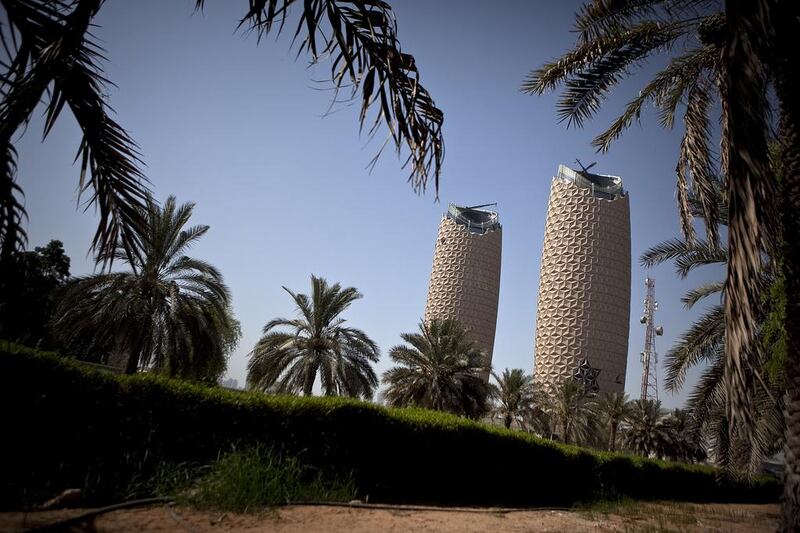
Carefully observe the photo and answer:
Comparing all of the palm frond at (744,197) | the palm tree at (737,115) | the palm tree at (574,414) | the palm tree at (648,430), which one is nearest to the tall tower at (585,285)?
the palm tree at (648,430)

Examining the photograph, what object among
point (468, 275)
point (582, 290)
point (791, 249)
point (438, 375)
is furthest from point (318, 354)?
point (468, 275)

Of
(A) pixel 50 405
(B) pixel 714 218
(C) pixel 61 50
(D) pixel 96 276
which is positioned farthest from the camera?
(D) pixel 96 276

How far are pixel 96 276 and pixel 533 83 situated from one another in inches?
497

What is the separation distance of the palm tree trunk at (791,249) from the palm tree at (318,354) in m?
13.7

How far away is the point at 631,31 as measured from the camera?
670 centimetres

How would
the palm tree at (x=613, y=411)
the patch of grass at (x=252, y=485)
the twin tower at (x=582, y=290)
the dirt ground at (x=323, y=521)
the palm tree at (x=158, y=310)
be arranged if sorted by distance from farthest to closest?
the twin tower at (x=582, y=290) → the palm tree at (x=613, y=411) → the palm tree at (x=158, y=310) → the patch of grass at (x=252, y=485) → the dirt ground at (x=323, y=521)

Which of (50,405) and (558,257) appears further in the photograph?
(558,257)

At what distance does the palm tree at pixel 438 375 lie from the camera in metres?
20.8

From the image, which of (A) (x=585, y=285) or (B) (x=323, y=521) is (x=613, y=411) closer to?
(A) (x=585, y=285)

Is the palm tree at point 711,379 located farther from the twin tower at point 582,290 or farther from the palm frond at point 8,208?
the twin tower at point 582,290

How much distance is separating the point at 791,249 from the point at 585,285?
4548 cm

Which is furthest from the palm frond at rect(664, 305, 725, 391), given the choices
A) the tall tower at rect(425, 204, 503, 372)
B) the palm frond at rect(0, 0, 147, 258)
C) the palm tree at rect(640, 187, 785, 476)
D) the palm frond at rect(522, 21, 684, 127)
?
the tall tower at rect(425, 204, 503, 372)

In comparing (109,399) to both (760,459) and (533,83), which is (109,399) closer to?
(533,83)

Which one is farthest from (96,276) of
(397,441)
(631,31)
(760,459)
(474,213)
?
(474,213)
